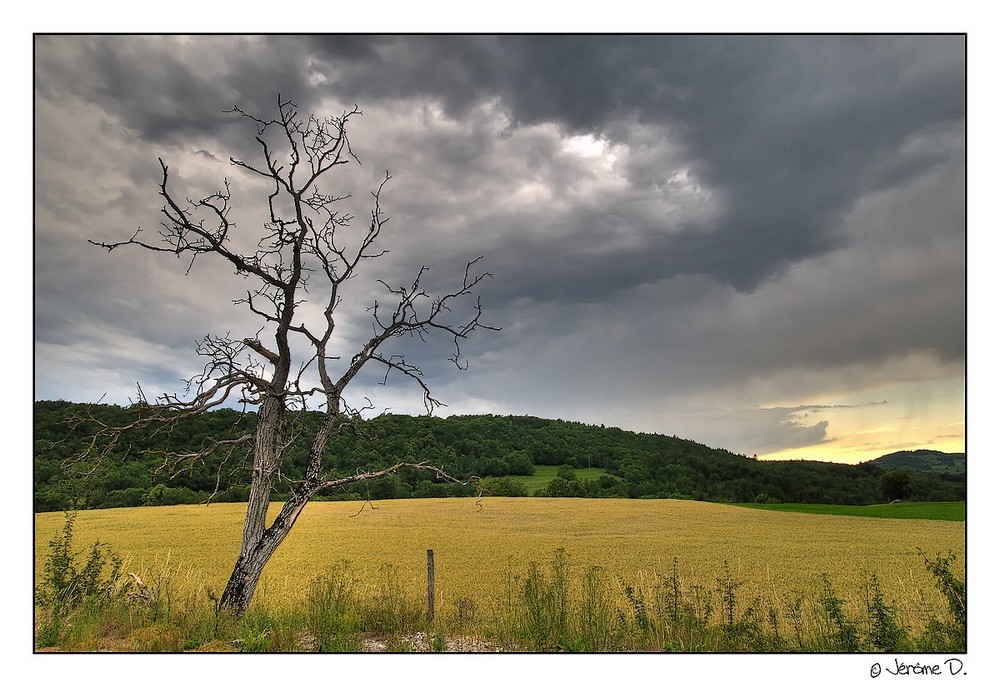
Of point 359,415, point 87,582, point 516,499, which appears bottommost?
point 516,499

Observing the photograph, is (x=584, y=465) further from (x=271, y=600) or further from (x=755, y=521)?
(x=271, y=600)

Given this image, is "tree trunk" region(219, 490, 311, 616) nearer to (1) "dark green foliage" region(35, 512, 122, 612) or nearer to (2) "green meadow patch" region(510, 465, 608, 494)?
(1) "dark green foliage" region(35, 512, 122, 612)

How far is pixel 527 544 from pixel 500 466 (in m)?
10.0

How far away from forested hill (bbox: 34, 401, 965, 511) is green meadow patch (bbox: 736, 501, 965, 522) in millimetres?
812

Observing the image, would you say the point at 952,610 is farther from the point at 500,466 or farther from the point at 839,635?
the point at 500,466

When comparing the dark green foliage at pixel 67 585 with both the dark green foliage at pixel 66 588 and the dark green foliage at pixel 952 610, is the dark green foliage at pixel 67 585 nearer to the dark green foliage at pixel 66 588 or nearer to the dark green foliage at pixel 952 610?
the dark green foliage at pixel 66 588

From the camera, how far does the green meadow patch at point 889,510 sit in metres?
49.1

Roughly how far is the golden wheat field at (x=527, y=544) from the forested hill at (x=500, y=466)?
1.94 meters

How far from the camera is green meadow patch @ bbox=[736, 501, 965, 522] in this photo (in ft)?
161

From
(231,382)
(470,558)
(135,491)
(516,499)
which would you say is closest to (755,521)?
(516,499)

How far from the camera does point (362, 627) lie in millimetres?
8781

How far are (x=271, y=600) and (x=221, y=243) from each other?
5.91 meters

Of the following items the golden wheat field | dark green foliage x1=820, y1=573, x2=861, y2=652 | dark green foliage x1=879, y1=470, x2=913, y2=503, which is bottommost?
dark green foliage x1=879, y1=470, x2=913, y2=503

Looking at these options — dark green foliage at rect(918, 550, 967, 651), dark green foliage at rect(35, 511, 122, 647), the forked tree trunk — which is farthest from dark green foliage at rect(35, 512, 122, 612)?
dark green foliage at rect(918, 550, 967, 651)
